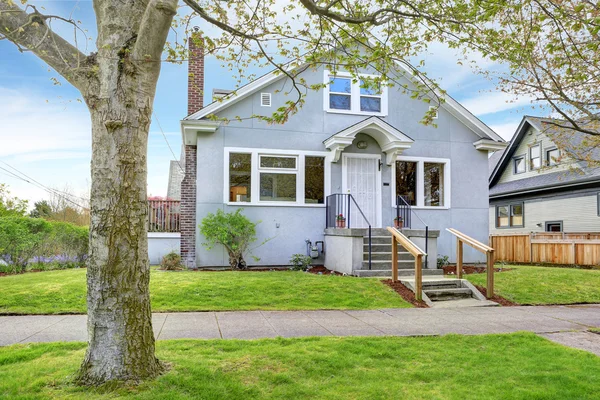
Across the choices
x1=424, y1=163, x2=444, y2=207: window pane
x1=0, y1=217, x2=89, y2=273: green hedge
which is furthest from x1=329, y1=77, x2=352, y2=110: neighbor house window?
x1=0, y1=217, x2=89, y2=273: green hedge

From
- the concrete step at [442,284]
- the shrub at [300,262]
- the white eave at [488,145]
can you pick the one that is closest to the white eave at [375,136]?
the white eave at [488,145]

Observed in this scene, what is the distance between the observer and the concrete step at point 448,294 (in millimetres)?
8297

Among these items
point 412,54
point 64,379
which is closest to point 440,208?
point 412,54

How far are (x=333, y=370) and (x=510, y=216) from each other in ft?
71.7

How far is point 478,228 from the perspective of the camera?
13516 mm

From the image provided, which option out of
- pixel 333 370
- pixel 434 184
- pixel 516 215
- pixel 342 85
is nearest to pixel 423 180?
pixel 434 184

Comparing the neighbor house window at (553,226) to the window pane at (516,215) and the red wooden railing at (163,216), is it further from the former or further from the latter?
the red wooden railing at (163,216)

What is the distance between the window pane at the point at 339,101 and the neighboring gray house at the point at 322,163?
30mm

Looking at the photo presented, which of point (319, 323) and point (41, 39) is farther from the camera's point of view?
point (319, 323)

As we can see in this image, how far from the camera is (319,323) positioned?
5.95 m

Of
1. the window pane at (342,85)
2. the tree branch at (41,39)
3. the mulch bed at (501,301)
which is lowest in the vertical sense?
the mulch bed at (501,301)

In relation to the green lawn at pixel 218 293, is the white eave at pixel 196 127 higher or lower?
higher

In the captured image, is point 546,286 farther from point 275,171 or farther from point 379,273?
point 275,171

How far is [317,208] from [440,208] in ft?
13.0
